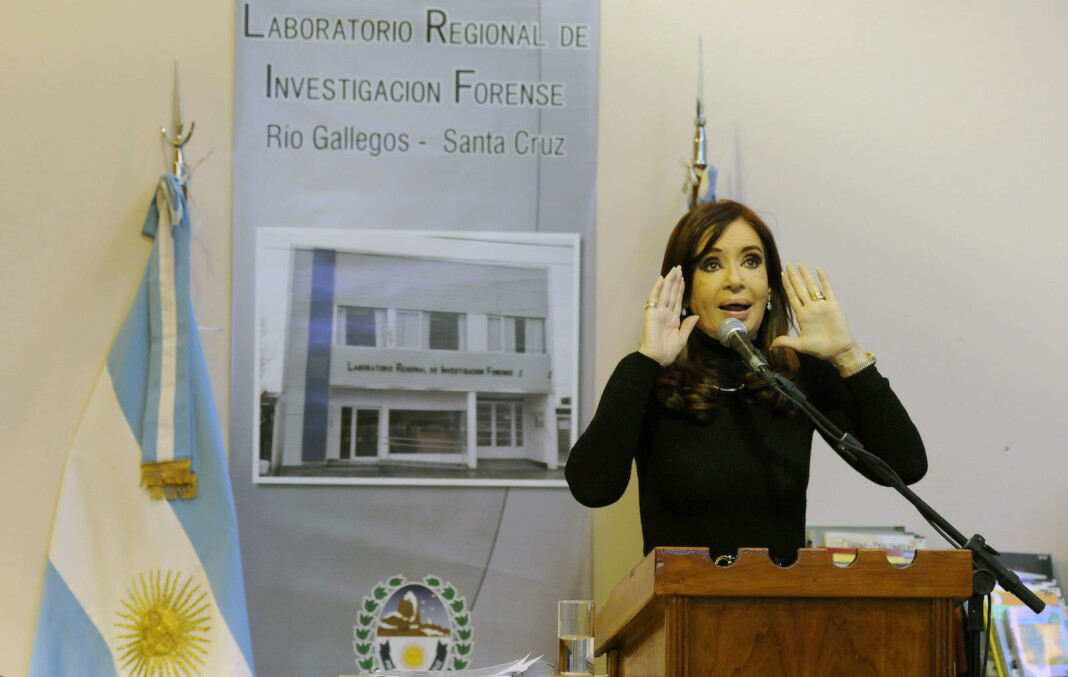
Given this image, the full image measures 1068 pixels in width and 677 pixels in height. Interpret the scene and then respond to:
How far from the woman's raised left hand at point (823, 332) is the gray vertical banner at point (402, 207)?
108cm

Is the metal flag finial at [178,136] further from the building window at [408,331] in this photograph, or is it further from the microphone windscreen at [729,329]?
the microphone windscreen at [729,329]

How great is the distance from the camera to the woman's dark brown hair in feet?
6.75

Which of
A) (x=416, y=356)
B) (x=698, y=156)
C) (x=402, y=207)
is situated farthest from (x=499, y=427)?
(x=698, y=156)

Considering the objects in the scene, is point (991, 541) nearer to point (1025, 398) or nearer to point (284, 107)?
point (1025, 398)

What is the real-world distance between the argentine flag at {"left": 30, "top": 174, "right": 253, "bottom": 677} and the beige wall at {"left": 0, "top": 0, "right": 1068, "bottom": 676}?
199 millimetres

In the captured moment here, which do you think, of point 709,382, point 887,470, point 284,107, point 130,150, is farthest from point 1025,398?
point 130,150

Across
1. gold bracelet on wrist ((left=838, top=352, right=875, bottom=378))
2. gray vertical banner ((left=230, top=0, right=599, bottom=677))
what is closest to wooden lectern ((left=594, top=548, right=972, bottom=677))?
gold bracelet on wrist ((left=838, top=352, right=875, bottom=378))

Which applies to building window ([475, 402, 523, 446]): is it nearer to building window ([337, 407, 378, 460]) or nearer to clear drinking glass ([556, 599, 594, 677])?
building window ([337, 407, 378, 460])

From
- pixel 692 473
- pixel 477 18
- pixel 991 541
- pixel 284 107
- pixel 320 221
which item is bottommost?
pixel 991 541

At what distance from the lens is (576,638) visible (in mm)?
1806

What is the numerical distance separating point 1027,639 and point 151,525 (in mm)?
2294

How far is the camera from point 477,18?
10.3 ft

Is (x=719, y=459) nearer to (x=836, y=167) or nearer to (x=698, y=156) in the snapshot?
(x=698, y=156)

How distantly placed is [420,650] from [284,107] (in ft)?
5.19
